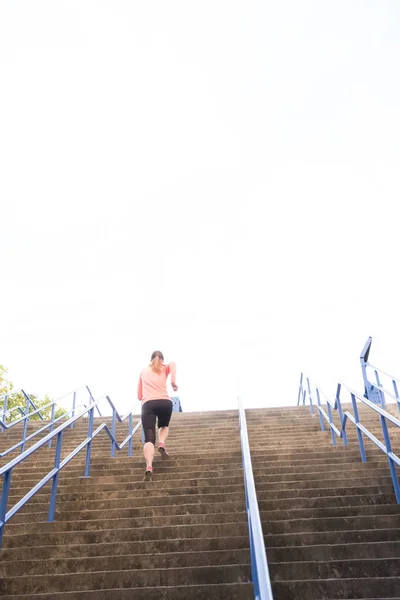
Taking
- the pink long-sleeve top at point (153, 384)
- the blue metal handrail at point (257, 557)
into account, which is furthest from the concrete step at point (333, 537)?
the pink long-sleeve top at point (153, 384)

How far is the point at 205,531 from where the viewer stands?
13.1 feet

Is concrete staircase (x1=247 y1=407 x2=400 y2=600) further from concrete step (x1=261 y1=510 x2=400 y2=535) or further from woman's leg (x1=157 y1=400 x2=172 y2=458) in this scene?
woman's leg (x1=157 y1=400 x2=172 y2=458)

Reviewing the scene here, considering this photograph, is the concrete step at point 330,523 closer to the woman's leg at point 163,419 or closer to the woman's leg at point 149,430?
the woman's leg at point 149,430

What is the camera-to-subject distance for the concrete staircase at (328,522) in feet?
10.3

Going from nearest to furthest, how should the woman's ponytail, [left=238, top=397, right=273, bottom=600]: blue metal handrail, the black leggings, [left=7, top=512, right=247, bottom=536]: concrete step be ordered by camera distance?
[left=238, top=397, right=273, bottom=600]: blue metal handrail → [left=7, top=512, right=247, bottom=536]: concrete step → the black leggings → the woman's ponytail

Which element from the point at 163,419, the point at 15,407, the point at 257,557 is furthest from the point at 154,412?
the point at 15,407

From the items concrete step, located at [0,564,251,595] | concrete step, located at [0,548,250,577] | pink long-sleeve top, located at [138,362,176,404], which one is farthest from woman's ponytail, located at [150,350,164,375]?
concrete step, located at [0,564,251,595]

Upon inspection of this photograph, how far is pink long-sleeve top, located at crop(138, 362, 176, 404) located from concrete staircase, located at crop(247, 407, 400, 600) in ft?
4.42

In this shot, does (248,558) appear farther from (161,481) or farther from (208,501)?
(161,481)

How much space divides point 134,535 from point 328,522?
160 centimetres

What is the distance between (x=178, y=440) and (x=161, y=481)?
8.33 ft

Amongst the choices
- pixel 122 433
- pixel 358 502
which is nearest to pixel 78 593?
pixel 358 502

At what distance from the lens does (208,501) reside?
15.0 ft

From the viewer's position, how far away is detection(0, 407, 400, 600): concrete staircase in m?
3.29
